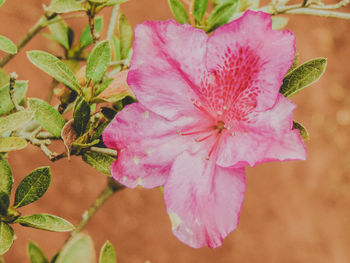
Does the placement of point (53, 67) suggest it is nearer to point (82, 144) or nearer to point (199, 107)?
point (82, 144)

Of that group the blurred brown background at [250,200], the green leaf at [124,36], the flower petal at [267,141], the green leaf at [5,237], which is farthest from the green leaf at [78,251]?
the blurred brown background at [250,200]

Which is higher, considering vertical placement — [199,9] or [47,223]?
[199,9]

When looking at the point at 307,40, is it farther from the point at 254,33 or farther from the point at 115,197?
the point at 254,33

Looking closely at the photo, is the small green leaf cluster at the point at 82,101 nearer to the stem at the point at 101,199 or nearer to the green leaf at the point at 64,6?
the green leaf at the point at 64,6

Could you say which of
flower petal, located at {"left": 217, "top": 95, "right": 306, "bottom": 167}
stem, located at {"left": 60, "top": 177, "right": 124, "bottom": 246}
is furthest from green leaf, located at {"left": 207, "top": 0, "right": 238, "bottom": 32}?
stem, located at {"left": 60, "top": 177, "right": 124, "bottom": 246}

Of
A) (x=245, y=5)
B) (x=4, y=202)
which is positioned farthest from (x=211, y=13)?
(x=4, y=202)

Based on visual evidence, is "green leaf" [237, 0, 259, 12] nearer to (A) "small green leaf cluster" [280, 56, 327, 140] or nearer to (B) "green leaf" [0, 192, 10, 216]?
(A) "small green leaf cluster" [280, 56, 327, 140]
